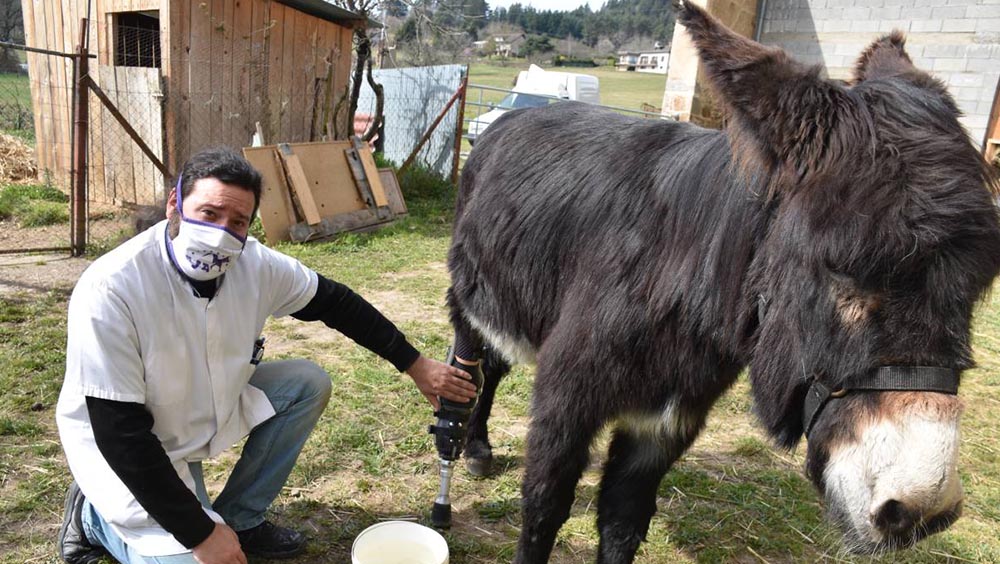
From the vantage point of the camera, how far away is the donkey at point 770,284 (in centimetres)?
134

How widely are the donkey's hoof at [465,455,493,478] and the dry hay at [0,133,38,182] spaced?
876 cm

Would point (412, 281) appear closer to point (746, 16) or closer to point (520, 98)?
point (746, 16)

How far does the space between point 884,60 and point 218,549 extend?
2477 mm

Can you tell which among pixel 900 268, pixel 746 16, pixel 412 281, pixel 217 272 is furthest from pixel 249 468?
pixel 746 16

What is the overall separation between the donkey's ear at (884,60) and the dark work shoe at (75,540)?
2958mm

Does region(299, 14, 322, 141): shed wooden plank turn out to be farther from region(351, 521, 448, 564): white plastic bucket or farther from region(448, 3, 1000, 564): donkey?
region(351, 521, 448, 564): white plastic bucket

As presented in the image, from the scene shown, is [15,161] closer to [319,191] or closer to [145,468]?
[319,191]

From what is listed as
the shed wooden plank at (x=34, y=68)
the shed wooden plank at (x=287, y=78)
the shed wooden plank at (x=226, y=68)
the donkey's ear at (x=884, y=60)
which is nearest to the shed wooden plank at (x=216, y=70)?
the shed wooden plank at (x=226, y=68)

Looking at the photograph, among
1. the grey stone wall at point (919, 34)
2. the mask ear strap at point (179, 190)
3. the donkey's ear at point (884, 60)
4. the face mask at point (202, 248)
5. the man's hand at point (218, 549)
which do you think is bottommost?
the man's hand at point (218, 549)

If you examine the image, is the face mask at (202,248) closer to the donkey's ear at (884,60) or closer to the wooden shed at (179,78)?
the donkey's ear at (884,60)

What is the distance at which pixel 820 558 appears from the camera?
9.09 feet

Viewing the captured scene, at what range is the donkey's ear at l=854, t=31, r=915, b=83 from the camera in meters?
1.87

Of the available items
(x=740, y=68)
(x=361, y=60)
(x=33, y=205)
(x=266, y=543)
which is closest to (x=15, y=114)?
(x=33, y=205)

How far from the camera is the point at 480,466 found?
3.24 metres
